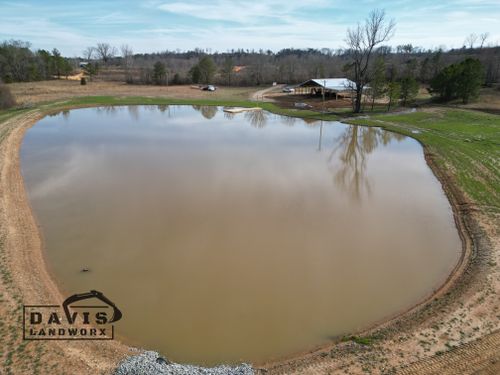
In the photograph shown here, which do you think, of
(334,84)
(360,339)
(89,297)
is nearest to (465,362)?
(360,339)

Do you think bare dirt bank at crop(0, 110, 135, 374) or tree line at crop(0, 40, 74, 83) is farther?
tree line at crop(0, 40, 74, 83)

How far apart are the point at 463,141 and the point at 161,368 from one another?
82.4ft

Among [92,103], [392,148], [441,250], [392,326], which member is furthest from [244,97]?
[392,326]

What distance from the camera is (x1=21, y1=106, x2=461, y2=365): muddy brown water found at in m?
8.20

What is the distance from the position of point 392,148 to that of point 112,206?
62.3ft

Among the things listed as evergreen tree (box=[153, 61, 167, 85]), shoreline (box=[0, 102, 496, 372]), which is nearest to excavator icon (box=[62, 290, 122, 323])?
shoreline (box=[0, 102, 496, 372])

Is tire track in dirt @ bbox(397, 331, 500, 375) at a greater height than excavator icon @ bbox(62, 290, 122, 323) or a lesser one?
lesser

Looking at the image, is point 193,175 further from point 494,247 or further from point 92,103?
point 92,103

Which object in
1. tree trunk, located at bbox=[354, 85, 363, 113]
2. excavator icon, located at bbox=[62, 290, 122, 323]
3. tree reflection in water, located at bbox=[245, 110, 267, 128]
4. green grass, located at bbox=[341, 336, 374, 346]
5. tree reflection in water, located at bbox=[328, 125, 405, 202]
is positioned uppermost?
tree trunk, located at bbox=[354, 85, 363, 113]

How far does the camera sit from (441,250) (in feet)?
37.6

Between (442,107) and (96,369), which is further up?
(442,107)

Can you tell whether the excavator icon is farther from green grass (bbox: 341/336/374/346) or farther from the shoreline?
green grass (bbox: 341/336/374/346)

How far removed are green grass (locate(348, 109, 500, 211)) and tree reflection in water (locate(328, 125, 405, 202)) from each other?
2.05 m

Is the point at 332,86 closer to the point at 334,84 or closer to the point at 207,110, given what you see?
the point at 334,84
